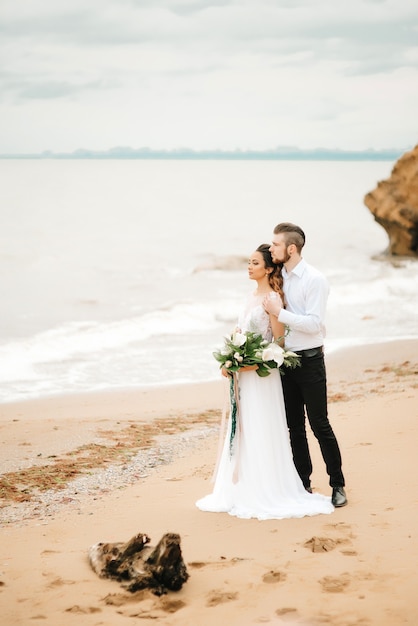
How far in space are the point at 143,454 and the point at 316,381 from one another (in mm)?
2674

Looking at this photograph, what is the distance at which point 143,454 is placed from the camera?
7980 millimetres

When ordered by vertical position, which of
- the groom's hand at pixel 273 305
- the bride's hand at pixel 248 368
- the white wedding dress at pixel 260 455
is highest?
the groom's hand at pixel 273 305

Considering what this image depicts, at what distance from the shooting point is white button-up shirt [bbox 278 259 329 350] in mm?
5746

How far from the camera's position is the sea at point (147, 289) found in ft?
46.8

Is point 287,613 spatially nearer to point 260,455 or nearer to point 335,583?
point 335,583

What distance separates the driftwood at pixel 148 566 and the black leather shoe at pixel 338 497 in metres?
1.66

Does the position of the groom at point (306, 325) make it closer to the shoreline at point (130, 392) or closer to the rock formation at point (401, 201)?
the shoreline at point (130, 392)

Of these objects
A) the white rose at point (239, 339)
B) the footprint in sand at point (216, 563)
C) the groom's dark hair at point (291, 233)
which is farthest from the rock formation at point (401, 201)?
the footprint in sand at point (216, 563)

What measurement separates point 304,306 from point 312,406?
735 mm

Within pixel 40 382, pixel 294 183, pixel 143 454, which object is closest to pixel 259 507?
pixel 143 454

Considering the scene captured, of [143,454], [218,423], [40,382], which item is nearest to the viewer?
[143,454]

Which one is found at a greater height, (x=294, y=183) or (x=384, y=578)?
(x=294, y=183)

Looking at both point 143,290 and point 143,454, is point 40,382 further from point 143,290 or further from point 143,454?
point 143,290

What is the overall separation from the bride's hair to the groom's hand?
134 millimetres
